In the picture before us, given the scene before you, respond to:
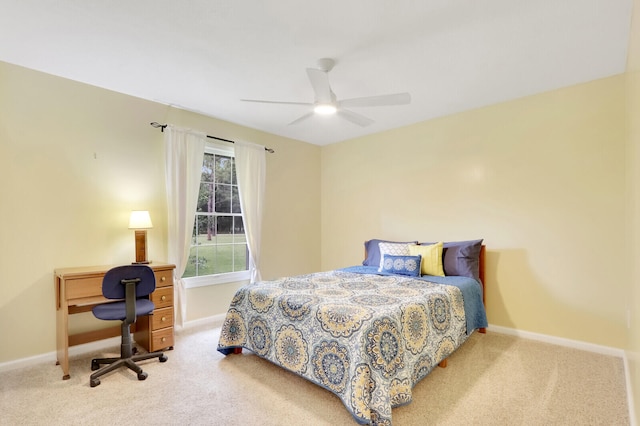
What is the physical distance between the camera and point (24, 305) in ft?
8.83

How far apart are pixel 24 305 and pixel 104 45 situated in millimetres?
2304

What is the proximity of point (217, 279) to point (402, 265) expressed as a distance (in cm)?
231

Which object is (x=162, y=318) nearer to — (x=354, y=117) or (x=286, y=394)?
(x=286, y=394)

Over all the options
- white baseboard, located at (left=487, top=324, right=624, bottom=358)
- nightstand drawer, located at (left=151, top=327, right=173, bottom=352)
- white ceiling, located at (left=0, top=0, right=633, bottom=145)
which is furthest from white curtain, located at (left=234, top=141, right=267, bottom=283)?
white baseboard, located at (left=487, top=324, right=624, bottom=358)

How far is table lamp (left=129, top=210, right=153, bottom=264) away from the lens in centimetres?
307

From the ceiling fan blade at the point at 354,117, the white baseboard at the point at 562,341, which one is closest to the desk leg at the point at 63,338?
the ceiling fan blade at the point at 354,117

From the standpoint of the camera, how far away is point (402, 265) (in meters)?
3.46

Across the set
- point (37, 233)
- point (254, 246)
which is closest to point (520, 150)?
point (254, 246)

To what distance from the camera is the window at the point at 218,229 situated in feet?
12.7

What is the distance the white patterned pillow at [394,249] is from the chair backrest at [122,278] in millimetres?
2424

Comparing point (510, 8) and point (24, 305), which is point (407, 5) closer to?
point (510, 8)

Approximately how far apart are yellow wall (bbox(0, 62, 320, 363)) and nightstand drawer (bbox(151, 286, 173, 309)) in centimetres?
59

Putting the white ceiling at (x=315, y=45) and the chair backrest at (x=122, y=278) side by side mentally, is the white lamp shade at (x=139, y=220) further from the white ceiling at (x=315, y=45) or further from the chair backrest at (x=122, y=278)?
the white ceiling at (x=315, y=45)

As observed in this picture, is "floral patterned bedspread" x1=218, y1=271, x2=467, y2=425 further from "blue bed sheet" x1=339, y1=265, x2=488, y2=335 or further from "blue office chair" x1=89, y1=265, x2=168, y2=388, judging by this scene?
"blue office chair" x1=89, y1=265, x2=168, y2=388
